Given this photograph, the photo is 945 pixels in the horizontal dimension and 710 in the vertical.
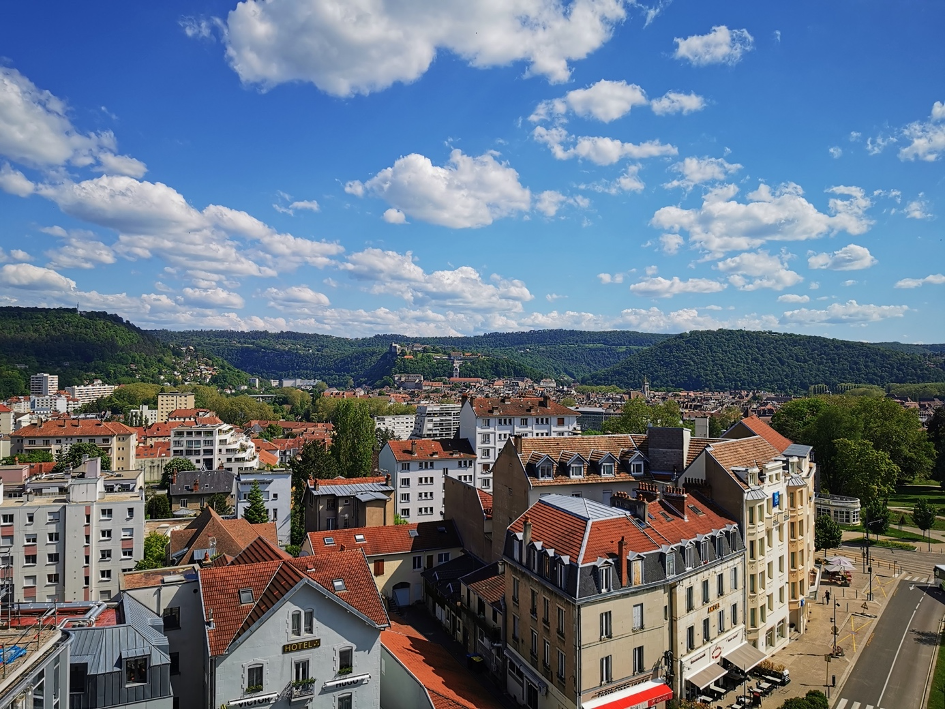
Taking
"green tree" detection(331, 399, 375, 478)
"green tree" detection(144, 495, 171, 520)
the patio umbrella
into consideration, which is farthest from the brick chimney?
"green tree" detection(144, 495, 171, 520)

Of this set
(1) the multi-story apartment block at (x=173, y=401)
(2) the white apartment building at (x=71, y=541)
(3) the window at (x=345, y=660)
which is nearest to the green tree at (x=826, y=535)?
(3) the window at (x=345, y=660)

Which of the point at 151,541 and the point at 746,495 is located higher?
the point at 746,495

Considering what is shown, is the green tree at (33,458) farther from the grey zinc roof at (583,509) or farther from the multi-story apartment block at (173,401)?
the grey zinc roof at (583,509)

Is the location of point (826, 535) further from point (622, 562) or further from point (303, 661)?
point (303, 661)

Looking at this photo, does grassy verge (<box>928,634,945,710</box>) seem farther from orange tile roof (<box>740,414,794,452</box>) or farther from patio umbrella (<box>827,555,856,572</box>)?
orange tile roof (<box>740,414,794,452</box>)

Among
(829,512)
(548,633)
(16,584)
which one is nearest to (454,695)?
(548,633)

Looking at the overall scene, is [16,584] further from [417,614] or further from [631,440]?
[631,440]
